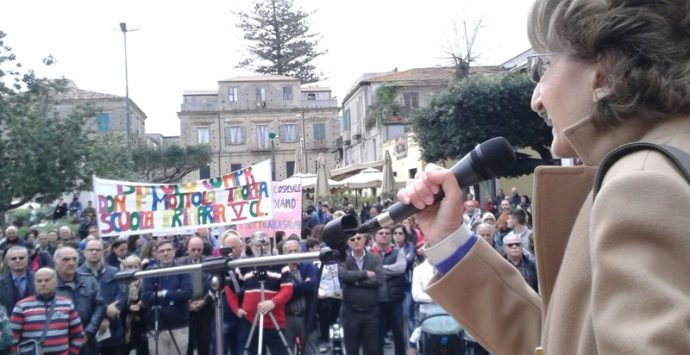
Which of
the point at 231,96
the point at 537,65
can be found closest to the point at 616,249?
the point at 537,65

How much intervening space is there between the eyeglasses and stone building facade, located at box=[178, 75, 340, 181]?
6844cm

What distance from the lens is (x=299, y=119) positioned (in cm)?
7194

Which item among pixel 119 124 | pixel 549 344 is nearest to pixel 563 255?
pixel 549 344

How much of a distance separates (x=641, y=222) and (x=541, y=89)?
539 millimetres

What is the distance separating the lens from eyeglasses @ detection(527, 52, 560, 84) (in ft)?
4.95

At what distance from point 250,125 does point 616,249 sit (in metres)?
71.7

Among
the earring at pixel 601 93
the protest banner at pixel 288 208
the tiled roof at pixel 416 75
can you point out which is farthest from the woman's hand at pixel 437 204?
the tiled roof at pixel 416 75

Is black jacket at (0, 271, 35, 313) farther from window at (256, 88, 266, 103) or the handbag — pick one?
window at (256, 88, 266, 103)

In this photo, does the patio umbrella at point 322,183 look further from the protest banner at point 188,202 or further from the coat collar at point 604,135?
the coat collar at point 604,135

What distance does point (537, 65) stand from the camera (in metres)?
1.58

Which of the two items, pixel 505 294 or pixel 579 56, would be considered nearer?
pixel 579 56

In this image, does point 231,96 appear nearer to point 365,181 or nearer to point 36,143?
point 365,181

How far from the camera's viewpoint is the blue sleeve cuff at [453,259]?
1.93 metres

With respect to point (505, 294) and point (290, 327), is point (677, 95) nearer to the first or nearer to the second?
point (505, 294)
